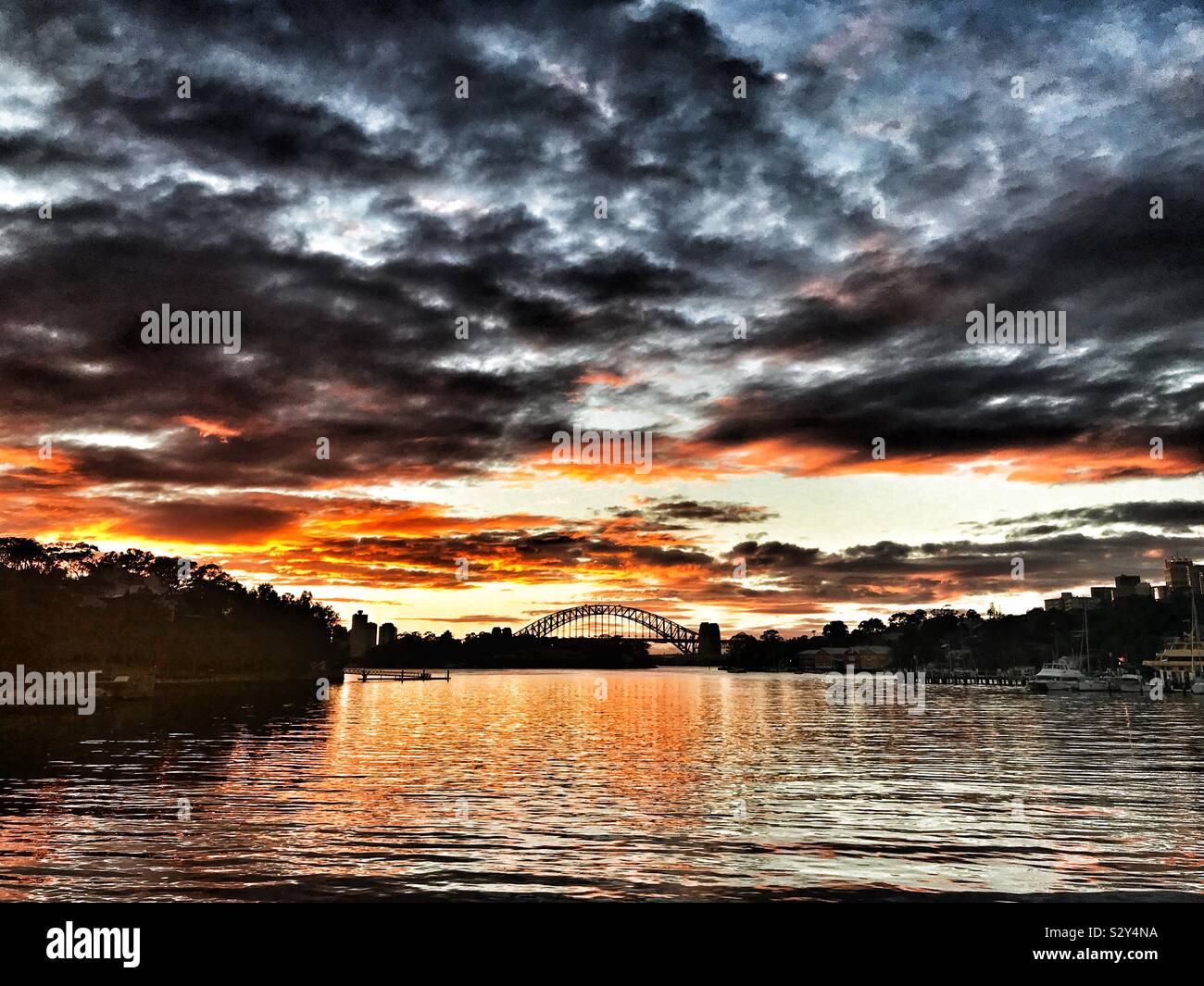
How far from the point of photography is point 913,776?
2436 inches

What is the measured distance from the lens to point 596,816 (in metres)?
44.6

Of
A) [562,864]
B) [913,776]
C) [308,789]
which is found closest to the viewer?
[562,864]

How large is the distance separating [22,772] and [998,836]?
55227 mm

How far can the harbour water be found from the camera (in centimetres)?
3044

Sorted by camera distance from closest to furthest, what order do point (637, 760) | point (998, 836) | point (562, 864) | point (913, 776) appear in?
1. point (562, 864)
2. point (998, 836)
3. point (913, 776)
4. point (637, 760)

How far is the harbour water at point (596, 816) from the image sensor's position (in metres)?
30.4
